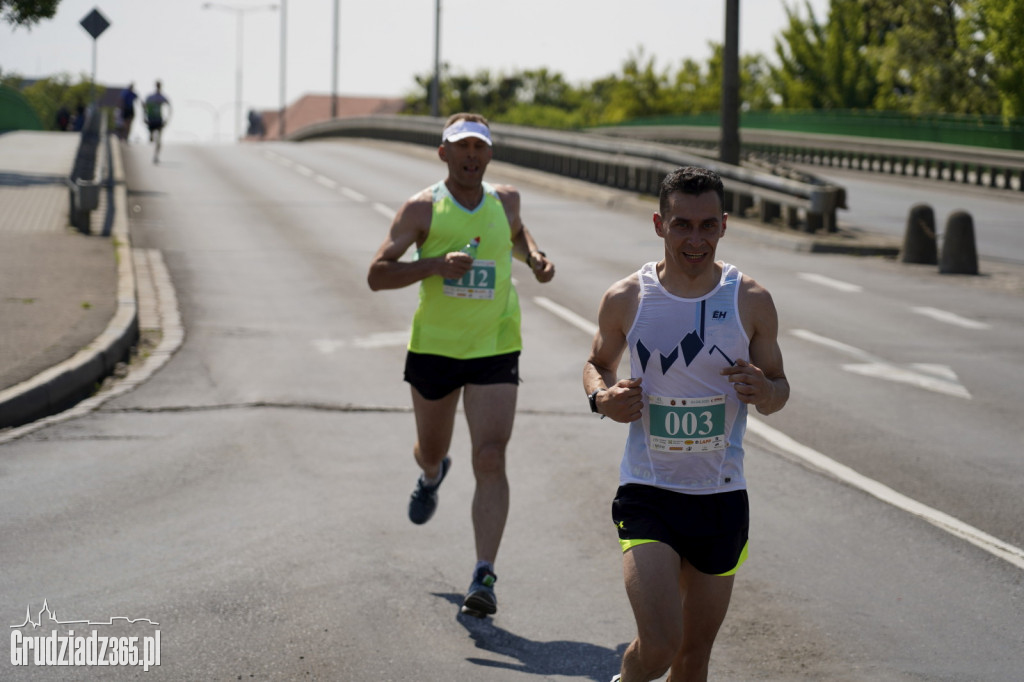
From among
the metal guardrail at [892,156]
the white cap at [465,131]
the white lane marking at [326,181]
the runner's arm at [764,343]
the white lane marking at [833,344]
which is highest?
the metal guardrail at [892,156]

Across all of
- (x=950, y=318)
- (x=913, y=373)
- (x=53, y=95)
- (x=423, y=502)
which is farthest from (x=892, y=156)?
(x=53, y=95)

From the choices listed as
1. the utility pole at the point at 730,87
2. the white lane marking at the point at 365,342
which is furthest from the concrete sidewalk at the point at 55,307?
the utility pole at the point at 730,87

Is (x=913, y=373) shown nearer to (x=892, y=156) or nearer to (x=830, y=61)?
(x=892, y=156)

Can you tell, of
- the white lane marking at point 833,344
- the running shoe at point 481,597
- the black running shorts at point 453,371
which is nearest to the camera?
the running shoe at point 481,597

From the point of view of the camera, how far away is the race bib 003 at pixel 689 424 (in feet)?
14.6

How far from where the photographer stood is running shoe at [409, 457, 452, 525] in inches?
274

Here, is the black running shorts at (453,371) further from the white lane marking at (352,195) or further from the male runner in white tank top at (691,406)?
the white lane marking at (352,195)

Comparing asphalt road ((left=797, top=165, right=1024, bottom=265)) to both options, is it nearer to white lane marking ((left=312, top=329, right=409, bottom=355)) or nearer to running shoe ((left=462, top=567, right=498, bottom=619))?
white lane marking ((left=312, top=329, right=409, bottom=355))

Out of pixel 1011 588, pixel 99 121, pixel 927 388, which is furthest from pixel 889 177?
pixel 1011 588

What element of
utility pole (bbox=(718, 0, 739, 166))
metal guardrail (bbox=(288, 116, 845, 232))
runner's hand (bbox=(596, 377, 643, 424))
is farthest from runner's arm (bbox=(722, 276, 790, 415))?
utility pole (bbox=(718, 0, 739, 166))

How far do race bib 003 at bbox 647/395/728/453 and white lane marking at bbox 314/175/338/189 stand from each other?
26.4 metres

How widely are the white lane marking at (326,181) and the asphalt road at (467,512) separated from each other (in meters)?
15.1

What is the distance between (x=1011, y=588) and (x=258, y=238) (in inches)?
644

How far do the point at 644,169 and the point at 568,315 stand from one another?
1334 cm
